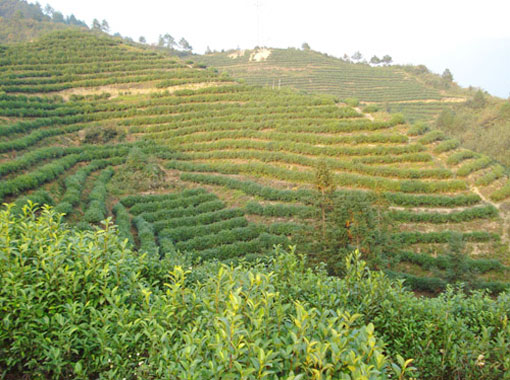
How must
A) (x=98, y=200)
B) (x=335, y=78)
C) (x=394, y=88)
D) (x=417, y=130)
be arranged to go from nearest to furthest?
(x=98, y=200) → (x=417, y=130) → (x=394, y=88) → (x=335, y=78)

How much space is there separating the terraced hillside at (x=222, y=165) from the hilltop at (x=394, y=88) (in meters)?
9.05

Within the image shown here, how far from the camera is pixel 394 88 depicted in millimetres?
63594

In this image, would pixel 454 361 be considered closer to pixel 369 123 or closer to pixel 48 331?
pixel 48 331

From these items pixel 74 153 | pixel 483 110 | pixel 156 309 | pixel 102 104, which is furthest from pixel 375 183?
pixel 483 110

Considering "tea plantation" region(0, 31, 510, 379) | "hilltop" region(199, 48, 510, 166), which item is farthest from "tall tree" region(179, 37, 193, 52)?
"tea plantation" region(0, 31, 510, 379)

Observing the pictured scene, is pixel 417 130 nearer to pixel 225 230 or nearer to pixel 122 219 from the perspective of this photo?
pixel 225 230

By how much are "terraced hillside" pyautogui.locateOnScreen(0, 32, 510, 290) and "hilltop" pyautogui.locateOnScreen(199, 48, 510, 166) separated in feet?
29.7

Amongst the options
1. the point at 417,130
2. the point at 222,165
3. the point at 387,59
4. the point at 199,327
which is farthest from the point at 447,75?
the point at 199,327

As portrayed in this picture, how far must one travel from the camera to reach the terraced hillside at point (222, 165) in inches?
691

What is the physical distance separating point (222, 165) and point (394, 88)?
53254 millimetres

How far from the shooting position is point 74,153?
25.4m

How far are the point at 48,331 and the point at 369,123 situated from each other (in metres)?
29.3

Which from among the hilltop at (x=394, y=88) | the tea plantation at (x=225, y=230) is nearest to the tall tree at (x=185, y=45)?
the hilltop at (x=394, y=88)

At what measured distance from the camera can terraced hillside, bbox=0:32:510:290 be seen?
17562mm
